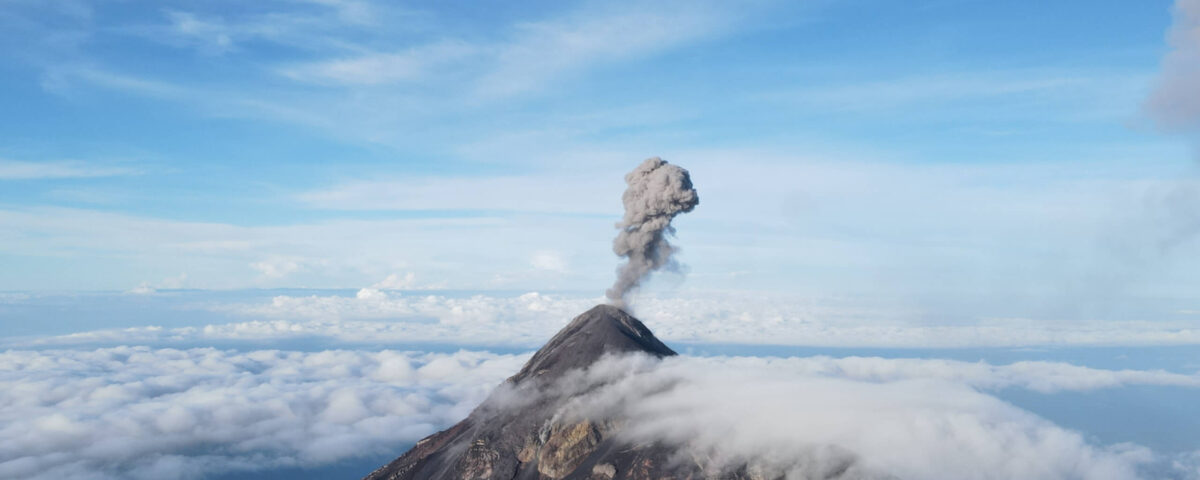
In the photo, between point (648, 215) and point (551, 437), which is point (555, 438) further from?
point (648, 215)

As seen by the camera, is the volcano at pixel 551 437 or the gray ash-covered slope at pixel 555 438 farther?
the volcano at pixel 551 437

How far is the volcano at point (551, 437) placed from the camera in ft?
335

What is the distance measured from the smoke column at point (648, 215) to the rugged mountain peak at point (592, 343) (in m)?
6.73

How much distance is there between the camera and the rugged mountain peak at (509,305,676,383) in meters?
125

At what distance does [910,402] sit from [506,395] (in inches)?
2330

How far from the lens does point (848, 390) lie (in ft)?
387

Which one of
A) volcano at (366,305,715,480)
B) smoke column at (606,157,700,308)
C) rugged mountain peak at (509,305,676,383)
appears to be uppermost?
smoke column at (606,157,700,308)

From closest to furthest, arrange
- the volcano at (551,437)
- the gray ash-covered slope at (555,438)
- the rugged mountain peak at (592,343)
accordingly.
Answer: the gray ash-covered slope at (555,438), the volcano at (551,437), the rugged mountain peak at (592,343)

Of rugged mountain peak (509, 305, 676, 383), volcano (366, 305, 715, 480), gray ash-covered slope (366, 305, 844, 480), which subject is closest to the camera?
gray ash-covered slope (366, 305, 844, 480)

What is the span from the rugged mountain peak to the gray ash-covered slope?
0.55 ft

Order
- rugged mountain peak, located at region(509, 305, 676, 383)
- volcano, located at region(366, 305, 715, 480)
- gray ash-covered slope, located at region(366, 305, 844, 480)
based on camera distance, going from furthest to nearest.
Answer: rugged mountain peak, located at region(509, 305, 676, 383) < volcano, located at region(366, 305, 715, 480) < gray ash-covered slope, located at region(366, 305, 844, 480)

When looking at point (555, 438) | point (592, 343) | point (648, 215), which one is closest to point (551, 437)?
point (555, 438)

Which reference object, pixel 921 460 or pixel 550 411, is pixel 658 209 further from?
pixel 921 460

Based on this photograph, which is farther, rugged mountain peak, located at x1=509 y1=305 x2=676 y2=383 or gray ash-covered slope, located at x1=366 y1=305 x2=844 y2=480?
rugged mountain peak, located at x1=509 y1=305 x2=676 y2=383
